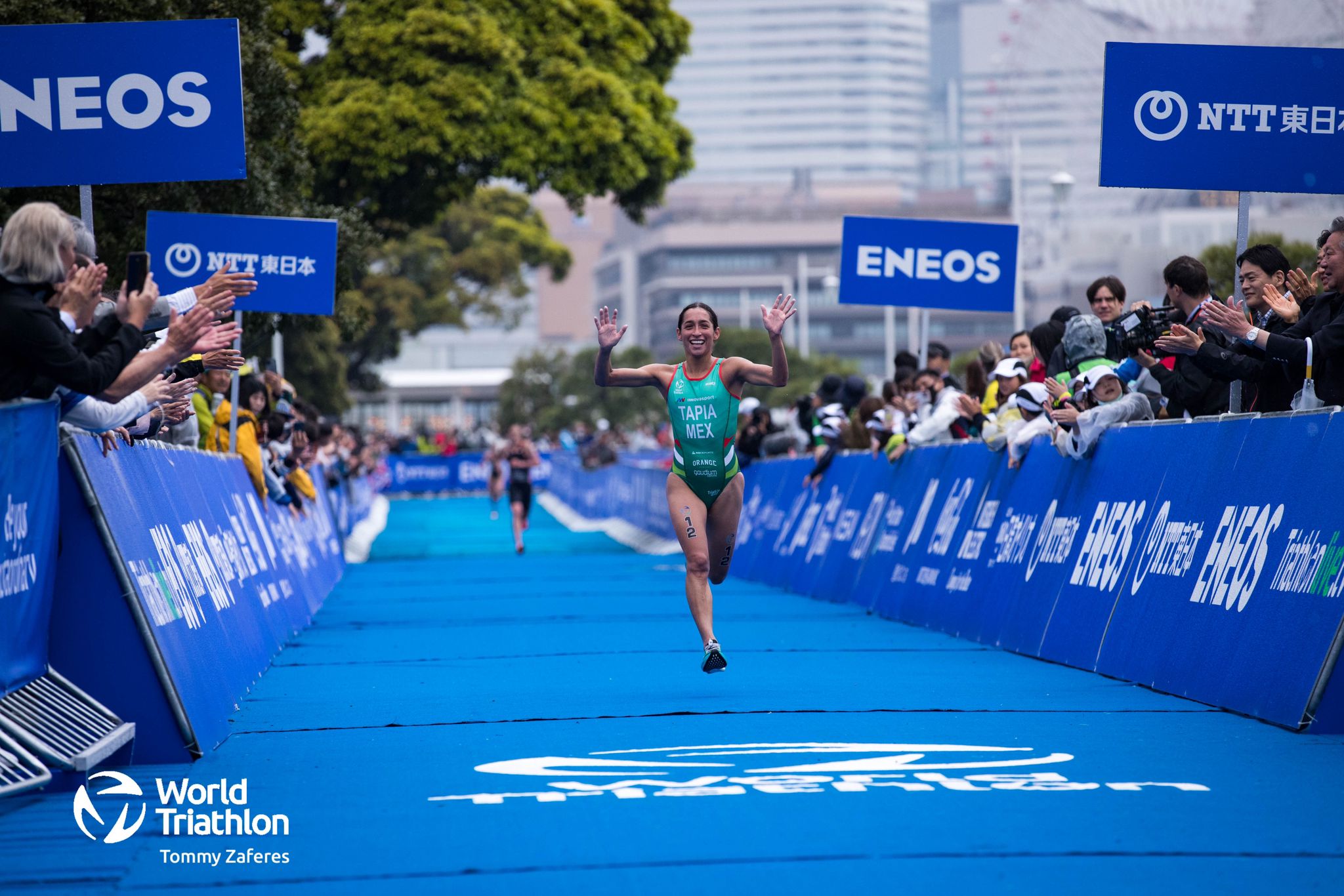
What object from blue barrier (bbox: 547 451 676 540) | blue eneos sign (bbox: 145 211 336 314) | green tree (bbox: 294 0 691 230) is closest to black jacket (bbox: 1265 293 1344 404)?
blue eneos sign (bbox: 145 211 336 314)

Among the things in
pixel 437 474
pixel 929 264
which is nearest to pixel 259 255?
pixel 929 264

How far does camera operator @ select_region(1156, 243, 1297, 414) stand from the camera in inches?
353

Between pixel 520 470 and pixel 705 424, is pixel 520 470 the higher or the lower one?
the lower one

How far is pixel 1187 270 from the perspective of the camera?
408 inches

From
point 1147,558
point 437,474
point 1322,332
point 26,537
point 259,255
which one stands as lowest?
point 437,474

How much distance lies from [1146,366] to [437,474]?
6451cm

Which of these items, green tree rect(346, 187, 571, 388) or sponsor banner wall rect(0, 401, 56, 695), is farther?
green tree rect(346, 187, 571, 388)

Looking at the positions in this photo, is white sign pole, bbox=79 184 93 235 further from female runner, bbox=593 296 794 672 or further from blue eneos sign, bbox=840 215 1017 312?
blue eneos sign, bbox=840 215 1017 312

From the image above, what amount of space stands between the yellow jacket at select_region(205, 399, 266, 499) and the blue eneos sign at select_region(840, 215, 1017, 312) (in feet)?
19.7

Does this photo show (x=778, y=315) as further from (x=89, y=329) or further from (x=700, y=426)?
(x=89, y=329)

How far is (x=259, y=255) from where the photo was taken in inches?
604

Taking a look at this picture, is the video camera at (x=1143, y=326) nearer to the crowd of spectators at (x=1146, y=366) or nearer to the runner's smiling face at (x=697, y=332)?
the crowd of spectators at (x=1146, y=366)

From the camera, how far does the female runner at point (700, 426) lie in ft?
34.9

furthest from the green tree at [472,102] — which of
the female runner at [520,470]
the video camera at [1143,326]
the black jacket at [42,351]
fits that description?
the black jacket at [42,351]
